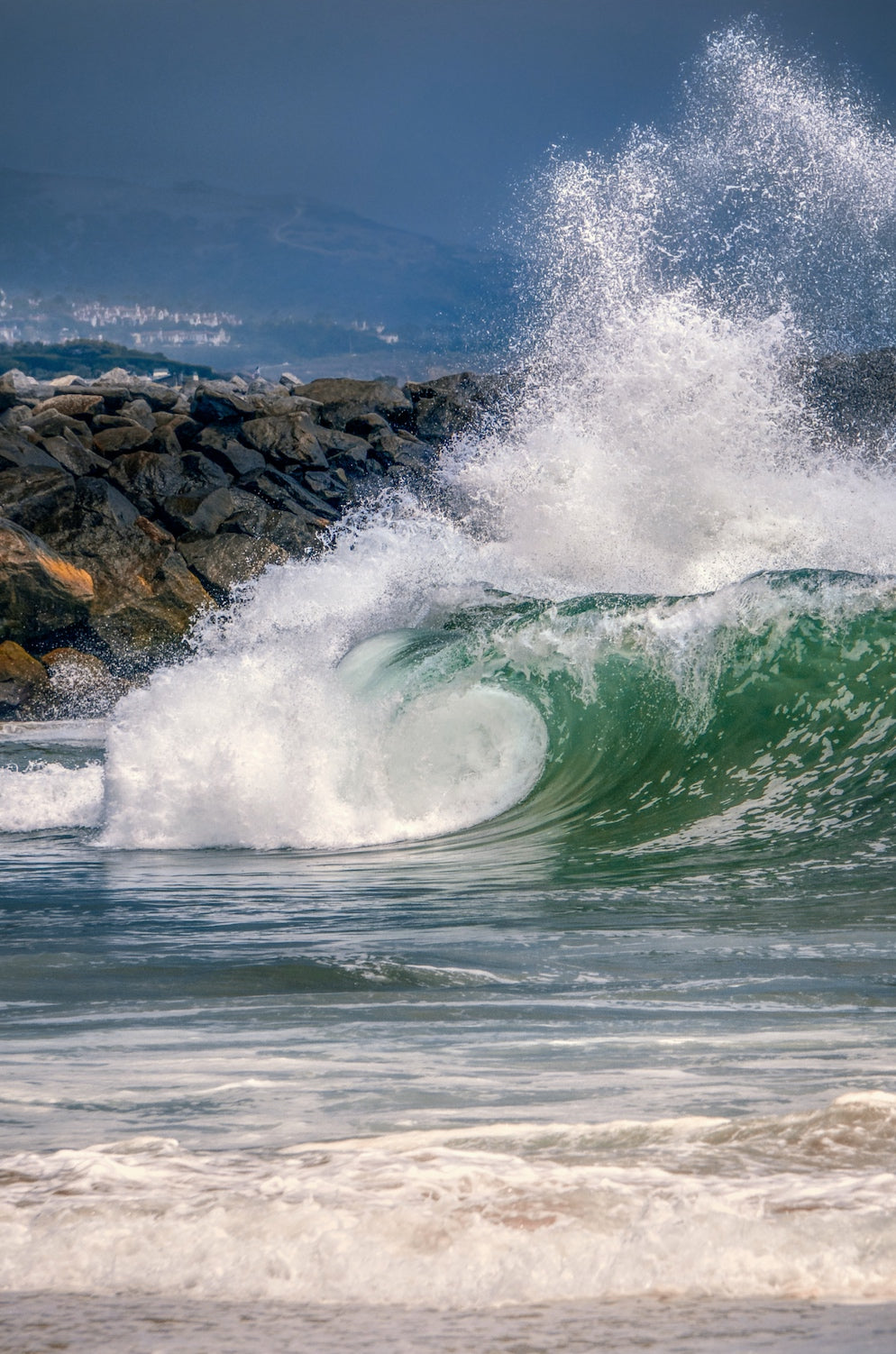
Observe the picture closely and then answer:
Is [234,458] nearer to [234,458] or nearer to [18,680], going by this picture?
[234,458]

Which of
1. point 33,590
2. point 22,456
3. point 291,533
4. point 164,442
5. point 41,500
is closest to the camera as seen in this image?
point 33,590

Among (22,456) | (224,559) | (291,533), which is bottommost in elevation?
(224,559)

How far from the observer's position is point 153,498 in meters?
27.5

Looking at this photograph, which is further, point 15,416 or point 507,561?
point 15,416

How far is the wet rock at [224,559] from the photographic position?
80.5 feet

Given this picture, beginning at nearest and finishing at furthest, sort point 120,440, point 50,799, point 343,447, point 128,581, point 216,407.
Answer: point 50,799 → point 128,581 → point 120,440 → point 216,407 → point 343,447

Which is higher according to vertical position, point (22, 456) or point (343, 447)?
point (343, 447)

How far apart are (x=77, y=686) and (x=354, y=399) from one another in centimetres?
2305

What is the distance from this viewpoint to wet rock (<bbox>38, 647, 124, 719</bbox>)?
19.7 meters

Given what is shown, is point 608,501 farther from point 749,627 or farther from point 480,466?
point 749,627

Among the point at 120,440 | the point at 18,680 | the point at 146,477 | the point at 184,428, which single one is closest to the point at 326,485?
the point at 184,428

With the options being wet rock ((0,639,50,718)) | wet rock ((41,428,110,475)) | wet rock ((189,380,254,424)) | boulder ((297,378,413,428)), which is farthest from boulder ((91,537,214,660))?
boulder ((297,378,413,428))

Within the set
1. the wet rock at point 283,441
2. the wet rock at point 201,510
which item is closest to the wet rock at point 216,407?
the wet rock at point 283,441

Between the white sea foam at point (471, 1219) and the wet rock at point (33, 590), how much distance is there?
18.8m
